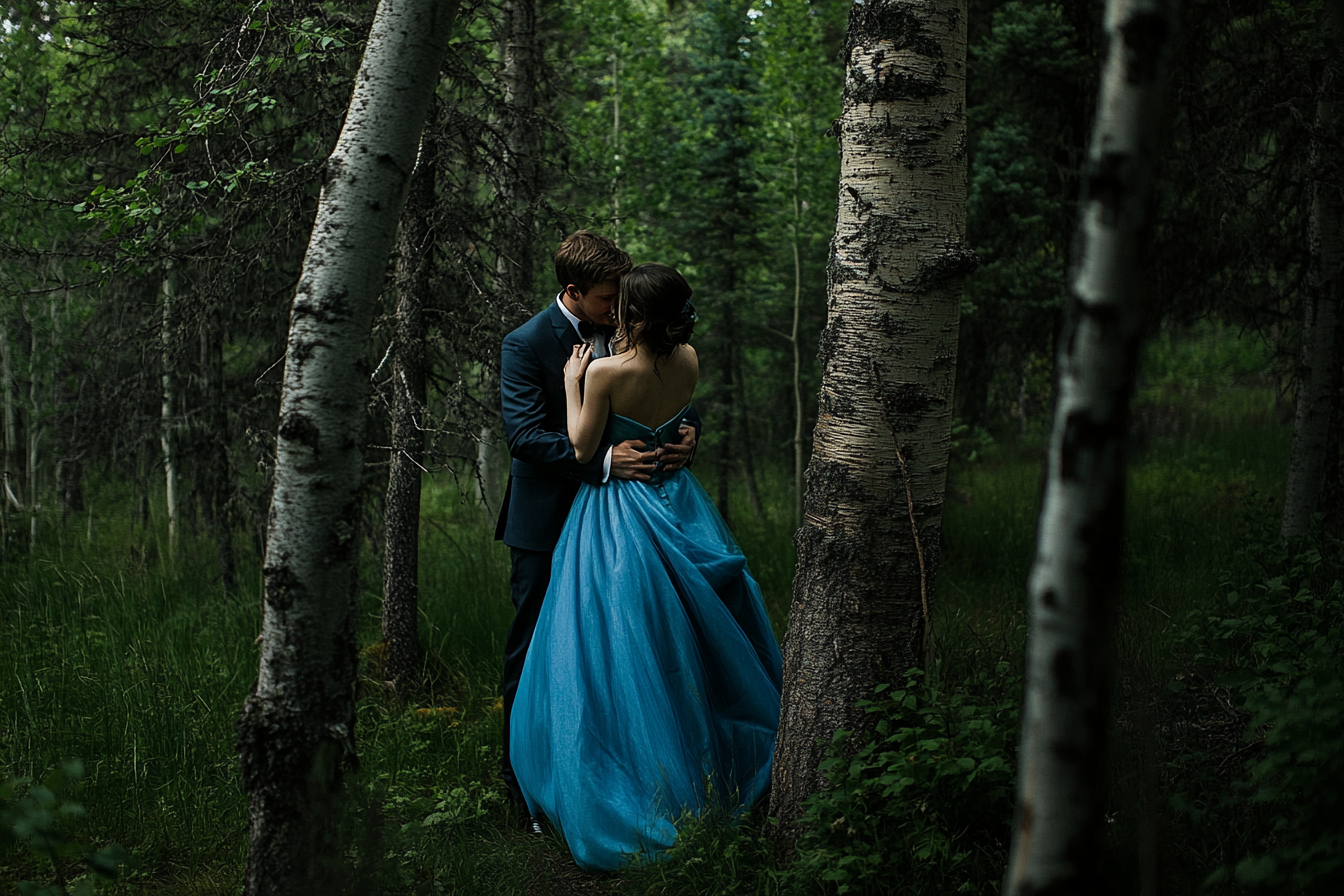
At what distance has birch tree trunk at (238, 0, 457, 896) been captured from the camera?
2301mm

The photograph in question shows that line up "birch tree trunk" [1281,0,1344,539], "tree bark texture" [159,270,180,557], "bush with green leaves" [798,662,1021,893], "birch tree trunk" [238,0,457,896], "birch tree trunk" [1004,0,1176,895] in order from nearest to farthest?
"birch tree trunk" [1004,0,1176,895]
"birch tree trunk" [238,0,457,896]
"bush with green leaves" [798,662,1021,893]
"tree bark texture" [159,270,180,557]
"birch tree trunk" [1281,0,1344,539]

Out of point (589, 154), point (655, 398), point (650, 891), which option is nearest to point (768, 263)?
point (589, 154)

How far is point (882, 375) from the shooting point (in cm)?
273

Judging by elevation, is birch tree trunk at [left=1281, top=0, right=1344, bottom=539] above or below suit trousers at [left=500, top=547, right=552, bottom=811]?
above

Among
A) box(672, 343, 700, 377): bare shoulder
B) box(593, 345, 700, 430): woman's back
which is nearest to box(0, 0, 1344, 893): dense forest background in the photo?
box(593, 345, 700, 430): woman's back

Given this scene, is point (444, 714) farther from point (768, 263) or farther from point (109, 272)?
point (768, 263)

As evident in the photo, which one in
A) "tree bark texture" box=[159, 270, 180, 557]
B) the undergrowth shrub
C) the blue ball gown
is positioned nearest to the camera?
the undergrowth shrub

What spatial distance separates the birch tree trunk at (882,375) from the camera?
2.69 meters

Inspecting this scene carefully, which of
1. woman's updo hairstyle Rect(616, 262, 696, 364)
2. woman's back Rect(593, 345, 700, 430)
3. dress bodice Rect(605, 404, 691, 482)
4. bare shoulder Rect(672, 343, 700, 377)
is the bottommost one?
dress bodice Rect(605, 404, 691, 482)

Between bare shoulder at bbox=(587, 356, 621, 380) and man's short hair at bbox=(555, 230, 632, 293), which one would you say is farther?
man's short hair at bbox=(555, 230, 632, 293)

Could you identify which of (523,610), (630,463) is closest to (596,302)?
(630,463)

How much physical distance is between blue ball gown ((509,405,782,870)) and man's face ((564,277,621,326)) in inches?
18.0

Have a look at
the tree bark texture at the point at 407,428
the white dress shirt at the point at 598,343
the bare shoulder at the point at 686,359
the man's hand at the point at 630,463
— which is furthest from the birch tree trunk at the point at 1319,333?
the tree bark texture at the point at 407,428

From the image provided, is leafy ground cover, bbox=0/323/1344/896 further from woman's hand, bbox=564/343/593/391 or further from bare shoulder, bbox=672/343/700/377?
woman's hand, bbox=564/343/593/391
